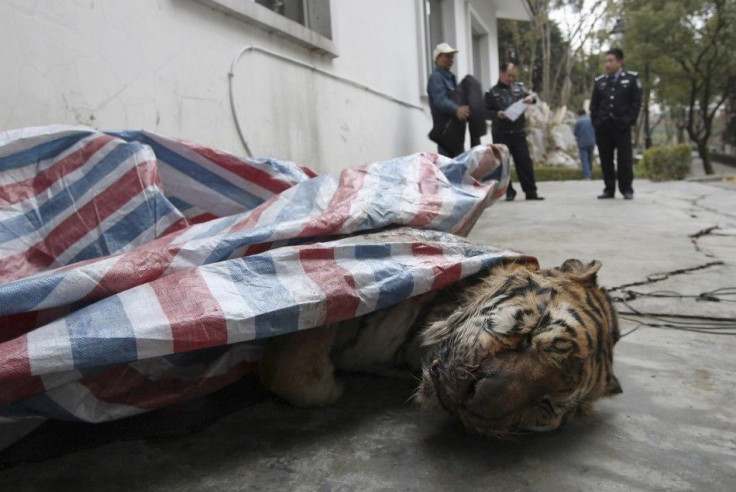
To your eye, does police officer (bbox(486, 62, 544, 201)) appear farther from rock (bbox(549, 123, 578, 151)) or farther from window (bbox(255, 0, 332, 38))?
rock (bbox(549, 123, 578, 151))

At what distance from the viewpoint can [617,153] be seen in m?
8.30

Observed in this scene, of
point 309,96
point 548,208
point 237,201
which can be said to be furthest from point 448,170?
point 548,208

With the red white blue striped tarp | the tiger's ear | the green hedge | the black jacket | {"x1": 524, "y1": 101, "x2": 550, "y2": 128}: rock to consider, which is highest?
{"x1": 524, "y1": 101, "x2": 550, "y2": 128}: rock

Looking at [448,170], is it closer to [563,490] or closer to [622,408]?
[622,408]

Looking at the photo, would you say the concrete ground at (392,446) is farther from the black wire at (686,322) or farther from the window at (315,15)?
the window at (315,15)

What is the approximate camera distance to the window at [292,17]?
14.3 feet

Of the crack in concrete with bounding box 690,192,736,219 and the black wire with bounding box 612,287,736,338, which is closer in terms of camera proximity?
the black wire with bounding box 612,287,736,338

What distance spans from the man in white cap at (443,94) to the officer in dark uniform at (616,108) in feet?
Result: 5.96

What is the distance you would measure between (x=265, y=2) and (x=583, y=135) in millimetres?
15766

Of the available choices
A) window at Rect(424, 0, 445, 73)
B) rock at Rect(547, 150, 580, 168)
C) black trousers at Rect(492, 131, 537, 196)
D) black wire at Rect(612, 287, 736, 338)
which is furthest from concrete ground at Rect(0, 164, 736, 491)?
rock at Rect(547, 150, 580, 168)

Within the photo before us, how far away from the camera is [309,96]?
217 inches

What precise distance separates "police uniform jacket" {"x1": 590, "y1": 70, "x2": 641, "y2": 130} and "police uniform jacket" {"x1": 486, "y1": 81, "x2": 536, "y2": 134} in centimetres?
101

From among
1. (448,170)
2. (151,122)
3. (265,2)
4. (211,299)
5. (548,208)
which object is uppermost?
(265,2)

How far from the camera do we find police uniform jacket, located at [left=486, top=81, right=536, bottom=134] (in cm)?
851
